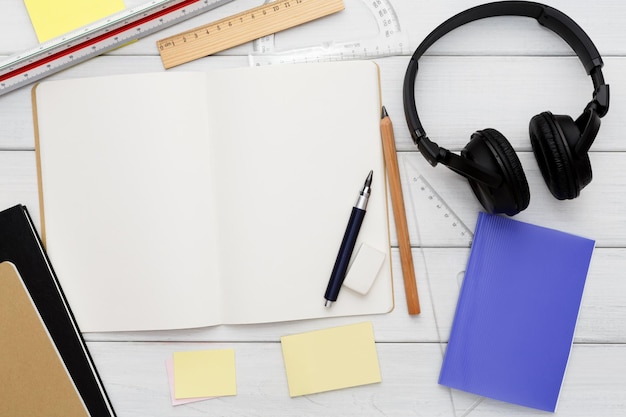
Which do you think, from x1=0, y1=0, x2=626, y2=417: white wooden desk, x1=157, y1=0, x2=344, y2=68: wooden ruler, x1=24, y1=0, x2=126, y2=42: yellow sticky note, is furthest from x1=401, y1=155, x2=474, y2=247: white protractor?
x1=24, y1=0, x2=126, y2=42: yellow sticky note

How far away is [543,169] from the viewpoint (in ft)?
2.67

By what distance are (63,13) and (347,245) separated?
53 cm

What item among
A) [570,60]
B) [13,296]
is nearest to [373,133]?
→ [570,60]

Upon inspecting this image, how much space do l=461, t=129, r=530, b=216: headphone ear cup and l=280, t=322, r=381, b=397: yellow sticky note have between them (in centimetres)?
25

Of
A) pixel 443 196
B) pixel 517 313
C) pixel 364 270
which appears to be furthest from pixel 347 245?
pixel 517 313

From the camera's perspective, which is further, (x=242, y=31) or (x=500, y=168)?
(x=242, y=31)

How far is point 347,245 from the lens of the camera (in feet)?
2.67

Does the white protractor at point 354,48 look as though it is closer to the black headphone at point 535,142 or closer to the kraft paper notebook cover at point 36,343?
the black headphone at point 535,142

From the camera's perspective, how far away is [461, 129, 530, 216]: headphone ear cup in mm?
742

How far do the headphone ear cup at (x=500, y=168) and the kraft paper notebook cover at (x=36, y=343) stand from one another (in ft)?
1.96

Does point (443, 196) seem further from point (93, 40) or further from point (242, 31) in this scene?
point (93, 40)

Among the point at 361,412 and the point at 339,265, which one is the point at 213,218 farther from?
the point at 361,412

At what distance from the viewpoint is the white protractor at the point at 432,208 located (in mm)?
840

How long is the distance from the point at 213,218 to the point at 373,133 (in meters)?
0.26
